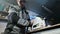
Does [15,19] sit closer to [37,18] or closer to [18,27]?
[18,27]

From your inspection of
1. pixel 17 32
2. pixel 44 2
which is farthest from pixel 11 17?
pixel 44 2

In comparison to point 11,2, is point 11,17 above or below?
below

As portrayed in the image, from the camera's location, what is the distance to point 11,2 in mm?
1211

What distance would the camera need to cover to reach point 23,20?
115 centimetres

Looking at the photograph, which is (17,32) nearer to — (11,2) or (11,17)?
(11,17)

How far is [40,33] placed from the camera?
1192 millimetres

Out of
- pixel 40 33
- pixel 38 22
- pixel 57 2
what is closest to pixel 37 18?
pixel 38 22

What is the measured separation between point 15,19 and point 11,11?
9 centimetres

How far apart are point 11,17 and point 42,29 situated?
1.04 ft

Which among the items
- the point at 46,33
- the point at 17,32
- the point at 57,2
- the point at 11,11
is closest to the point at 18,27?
the point at 17,32

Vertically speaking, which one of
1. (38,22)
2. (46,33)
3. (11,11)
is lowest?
(46,33)

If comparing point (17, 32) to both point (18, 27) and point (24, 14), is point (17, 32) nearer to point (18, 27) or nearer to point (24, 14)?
point (18, 27)

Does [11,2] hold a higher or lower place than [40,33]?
higher

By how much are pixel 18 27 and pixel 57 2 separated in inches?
17.8
